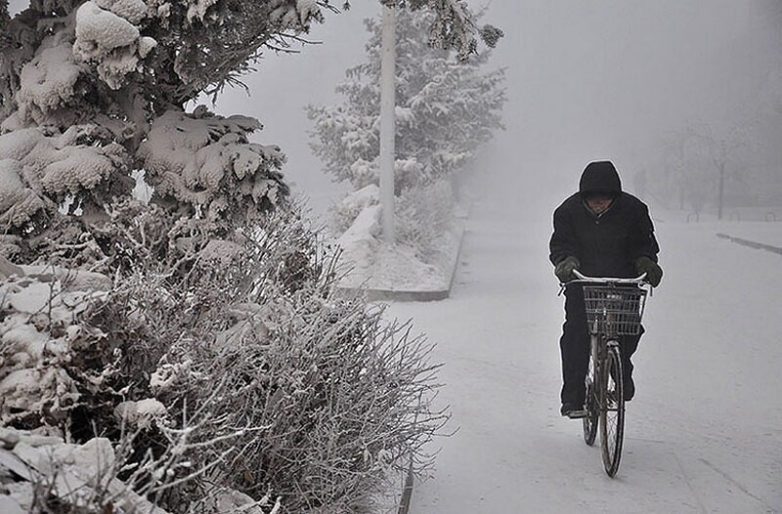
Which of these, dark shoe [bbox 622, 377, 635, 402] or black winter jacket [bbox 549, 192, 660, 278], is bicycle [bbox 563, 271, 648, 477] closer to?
dark shoe [bbox 622, 377, 635, 402]

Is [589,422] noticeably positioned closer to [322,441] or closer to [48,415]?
[322,441]

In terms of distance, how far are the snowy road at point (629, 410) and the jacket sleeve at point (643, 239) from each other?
1.25 metres

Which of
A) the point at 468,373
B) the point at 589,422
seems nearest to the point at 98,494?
the point at 589,422

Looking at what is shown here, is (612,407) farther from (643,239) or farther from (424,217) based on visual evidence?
(424,217)

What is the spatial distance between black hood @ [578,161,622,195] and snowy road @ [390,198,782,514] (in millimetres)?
1618

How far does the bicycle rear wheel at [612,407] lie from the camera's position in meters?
4.84

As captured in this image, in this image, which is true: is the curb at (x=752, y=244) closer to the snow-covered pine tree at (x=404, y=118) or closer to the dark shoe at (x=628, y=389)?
the snow-covered pine tree at (x=404, y=118)

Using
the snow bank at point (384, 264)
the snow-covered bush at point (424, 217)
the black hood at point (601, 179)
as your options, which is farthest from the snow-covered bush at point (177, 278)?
the snow-covered bush at point (424, 217)

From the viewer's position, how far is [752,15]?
19.1 m

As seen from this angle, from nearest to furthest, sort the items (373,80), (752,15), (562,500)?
(562,500), (752,15), (373,80)

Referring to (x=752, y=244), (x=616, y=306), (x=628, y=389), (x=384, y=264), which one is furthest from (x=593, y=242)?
(x=752, y=244)

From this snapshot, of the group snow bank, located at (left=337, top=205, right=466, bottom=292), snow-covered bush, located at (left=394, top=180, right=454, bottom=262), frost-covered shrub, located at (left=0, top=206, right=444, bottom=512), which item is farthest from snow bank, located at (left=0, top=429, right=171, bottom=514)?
snow-covered bush, located at (left=394, top=180, right=454, bottom=262)

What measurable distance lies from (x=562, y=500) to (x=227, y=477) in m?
2.40

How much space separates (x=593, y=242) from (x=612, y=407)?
994 mm
